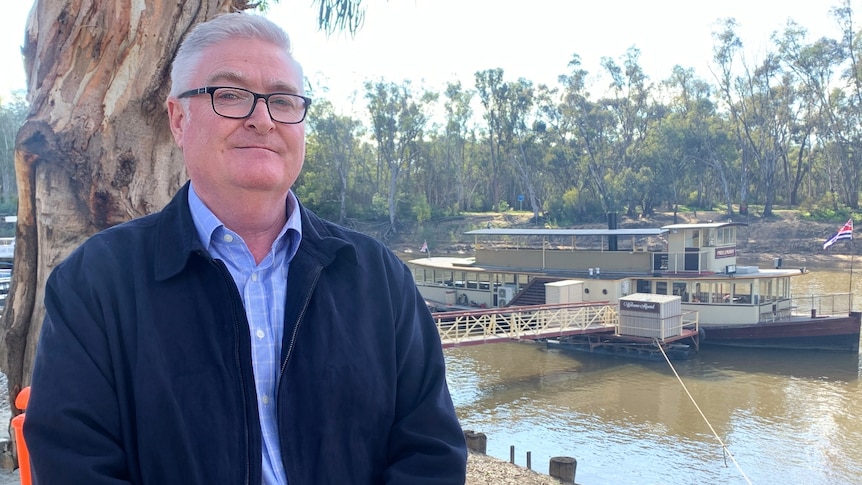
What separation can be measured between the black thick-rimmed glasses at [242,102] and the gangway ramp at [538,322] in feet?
53.8

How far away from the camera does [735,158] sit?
52.8 meters

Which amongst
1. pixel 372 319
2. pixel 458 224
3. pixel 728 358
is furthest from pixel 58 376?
pixel 458 224

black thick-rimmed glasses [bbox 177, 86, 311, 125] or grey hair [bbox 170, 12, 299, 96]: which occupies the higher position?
grey hair [bbox 170, 12, 299, 96]

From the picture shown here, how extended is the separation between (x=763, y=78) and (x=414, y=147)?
2646 cm

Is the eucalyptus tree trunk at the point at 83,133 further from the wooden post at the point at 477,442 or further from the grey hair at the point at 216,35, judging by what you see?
the wooden post at the point at 477,442

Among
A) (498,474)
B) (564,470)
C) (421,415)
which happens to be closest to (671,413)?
(564,470)

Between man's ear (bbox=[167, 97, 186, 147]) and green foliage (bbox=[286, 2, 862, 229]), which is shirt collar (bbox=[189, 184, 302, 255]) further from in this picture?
green foliage (bbox=[286, 2, 862, 229])

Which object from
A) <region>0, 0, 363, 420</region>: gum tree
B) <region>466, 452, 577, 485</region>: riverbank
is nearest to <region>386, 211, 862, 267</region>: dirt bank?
<region>466, 452, 577, 485</region>: riverbank

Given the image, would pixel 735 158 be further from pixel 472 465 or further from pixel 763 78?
pixel 472 465

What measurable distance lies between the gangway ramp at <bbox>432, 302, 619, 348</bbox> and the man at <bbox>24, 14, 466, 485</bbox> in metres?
16.3

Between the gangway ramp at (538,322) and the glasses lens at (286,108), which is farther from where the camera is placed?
the gangway ramp at (538,322)

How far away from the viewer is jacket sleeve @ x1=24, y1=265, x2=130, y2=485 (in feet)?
5.17

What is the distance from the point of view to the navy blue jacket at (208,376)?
1.63 meters

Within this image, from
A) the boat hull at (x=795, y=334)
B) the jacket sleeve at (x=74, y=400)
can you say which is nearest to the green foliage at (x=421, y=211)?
the boat hull at (x=795, y=334)
